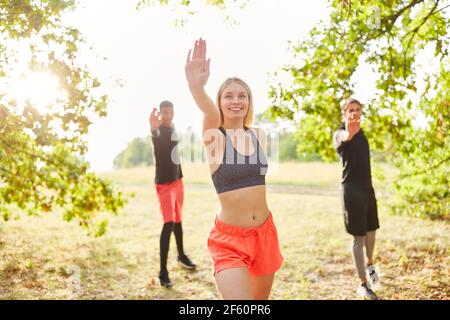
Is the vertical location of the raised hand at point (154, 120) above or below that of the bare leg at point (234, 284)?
above

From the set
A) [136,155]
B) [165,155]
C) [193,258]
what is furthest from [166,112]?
[136,155]

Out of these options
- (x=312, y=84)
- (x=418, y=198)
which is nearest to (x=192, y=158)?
(x=418, y=198)

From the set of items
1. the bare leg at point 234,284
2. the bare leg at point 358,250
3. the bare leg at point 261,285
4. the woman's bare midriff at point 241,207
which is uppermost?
the woman's bare midriff at point 241,207

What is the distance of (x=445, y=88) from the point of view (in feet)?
21.6

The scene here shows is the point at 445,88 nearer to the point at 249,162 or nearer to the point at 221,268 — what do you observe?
the point at 249,162

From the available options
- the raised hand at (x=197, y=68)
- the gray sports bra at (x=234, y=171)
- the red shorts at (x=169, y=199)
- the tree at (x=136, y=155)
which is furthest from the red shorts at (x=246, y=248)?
the tree at (x=136, y=155)

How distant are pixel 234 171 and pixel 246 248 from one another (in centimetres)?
55

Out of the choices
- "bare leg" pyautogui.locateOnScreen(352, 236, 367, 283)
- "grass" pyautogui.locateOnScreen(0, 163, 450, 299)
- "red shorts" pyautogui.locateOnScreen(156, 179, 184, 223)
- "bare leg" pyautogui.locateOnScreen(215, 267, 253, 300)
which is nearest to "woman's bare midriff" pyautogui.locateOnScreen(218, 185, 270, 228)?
"bare leg" pyautogui.locateOnScreen(215, 267, 253, 300)

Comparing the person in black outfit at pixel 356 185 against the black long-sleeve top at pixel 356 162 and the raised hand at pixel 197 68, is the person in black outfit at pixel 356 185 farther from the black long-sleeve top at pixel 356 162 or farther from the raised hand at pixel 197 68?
the raised hand at pixel 197 68

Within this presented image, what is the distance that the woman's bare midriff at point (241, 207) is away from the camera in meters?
3.40

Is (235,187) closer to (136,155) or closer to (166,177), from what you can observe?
(166,177)

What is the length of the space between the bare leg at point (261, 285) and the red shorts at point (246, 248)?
0.05m

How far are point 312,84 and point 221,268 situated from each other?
419 centimetres

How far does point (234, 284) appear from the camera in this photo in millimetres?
3105
